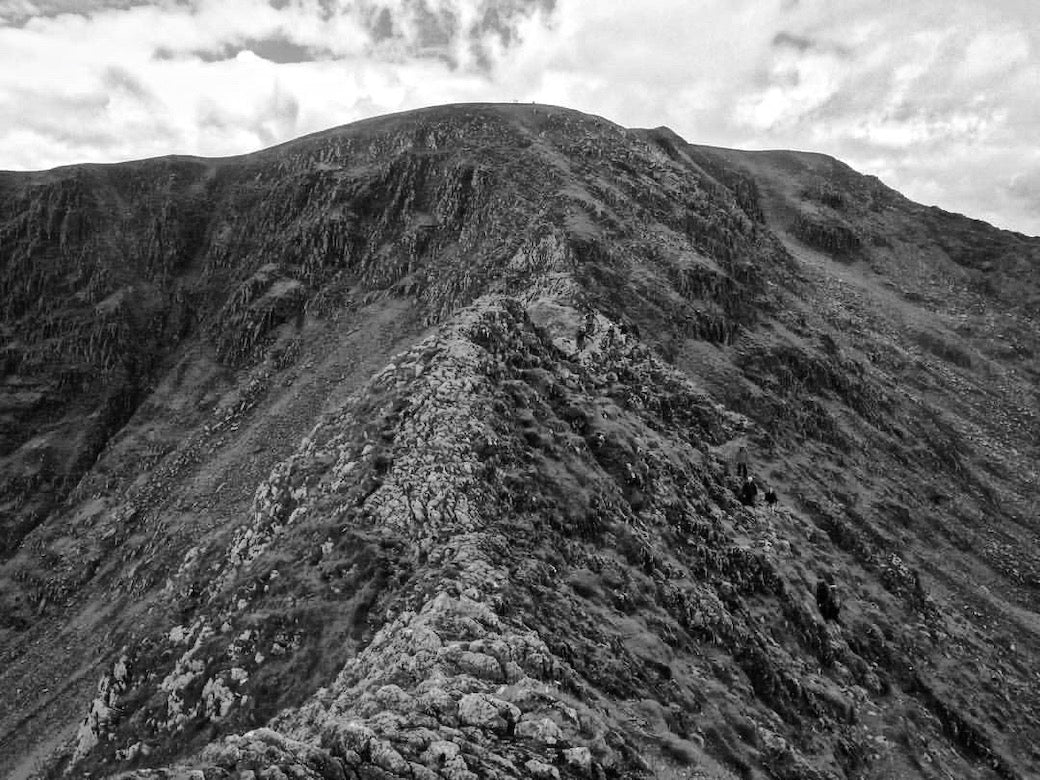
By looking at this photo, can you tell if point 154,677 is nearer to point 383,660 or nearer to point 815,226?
point 383,660

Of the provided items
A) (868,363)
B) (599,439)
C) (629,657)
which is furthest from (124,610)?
(868,363)

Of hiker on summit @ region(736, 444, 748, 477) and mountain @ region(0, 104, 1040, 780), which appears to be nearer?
mountain @ region(0, 104, 1040, 780)

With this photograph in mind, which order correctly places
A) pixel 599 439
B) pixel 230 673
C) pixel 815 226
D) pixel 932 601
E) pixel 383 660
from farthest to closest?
1. pixel 815 226
2. pixel 932 601
3. pixel 599 439
4. pixel 230 673
5. pixel 383 660

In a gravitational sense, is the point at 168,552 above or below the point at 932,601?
below

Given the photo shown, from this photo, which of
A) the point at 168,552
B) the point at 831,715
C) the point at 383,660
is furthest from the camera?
the point at 168,552
